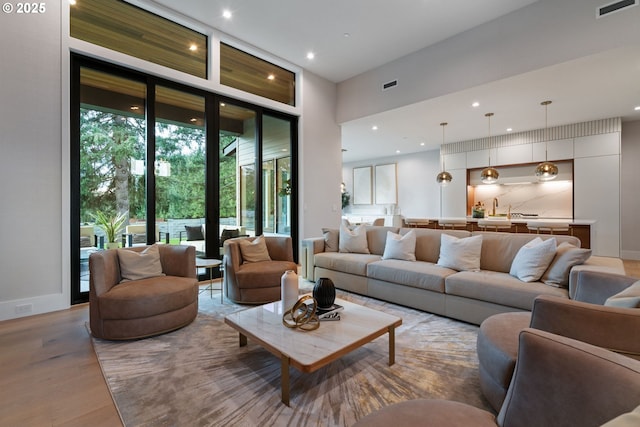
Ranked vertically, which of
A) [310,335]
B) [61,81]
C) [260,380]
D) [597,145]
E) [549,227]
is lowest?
[260,380]

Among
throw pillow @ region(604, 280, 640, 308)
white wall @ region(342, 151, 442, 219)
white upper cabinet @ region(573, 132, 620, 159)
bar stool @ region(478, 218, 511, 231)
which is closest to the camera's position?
throw pillow @ region(604, 280, 640, 308)

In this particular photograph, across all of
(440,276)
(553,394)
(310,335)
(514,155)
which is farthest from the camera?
(514,155)

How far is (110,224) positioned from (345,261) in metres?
3.21

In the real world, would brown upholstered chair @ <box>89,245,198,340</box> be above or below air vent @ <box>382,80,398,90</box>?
below

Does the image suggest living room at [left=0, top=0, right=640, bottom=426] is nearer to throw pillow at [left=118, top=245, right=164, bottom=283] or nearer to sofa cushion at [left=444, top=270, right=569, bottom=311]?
throw pillow at [left=118, top=245, right=164, bottom=283]

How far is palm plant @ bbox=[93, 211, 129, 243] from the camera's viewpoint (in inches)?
152

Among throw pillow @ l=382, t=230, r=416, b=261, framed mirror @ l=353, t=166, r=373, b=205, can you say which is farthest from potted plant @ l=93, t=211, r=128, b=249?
framed mirror @ l=353, t=166, r=373, b=205

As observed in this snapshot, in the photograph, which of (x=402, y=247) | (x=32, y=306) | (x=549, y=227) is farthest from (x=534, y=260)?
(x=32, y=306)

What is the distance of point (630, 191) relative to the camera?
21.4 ft

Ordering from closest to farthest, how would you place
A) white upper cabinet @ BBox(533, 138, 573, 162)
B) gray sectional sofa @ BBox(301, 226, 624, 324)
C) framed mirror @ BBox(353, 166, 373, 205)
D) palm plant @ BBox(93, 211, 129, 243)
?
gray sectional sofa @ BBox(301, 226, 624, 324)
palm plant @ BBox(93, 211, 129, 243)
white upper cabinet @ BBox(533, 138, 573, 162)
framed mirror @ BBox(353, 166, 373, 205)

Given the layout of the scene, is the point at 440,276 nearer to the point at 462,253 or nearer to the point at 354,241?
the point at 462,253

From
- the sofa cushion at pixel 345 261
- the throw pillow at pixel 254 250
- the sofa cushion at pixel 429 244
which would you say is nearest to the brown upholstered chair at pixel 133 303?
the throw pillow at pixel 254 250

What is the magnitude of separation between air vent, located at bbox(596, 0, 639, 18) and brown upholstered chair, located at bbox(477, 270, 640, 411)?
11.3 feet

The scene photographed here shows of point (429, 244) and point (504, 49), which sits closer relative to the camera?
point (429, 244)
